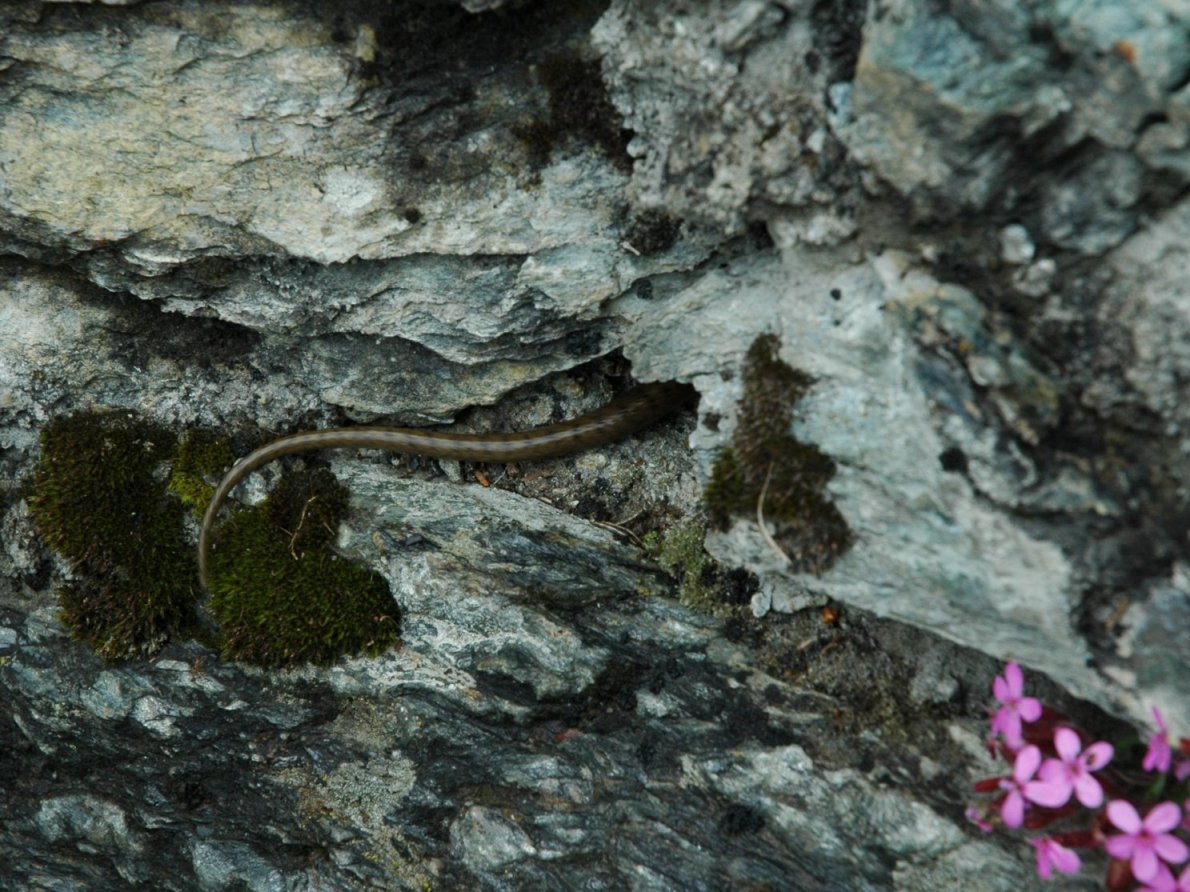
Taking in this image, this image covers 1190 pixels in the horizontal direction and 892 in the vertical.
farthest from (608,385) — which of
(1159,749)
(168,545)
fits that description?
(1159,749)

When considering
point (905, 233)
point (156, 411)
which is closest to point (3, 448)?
point (156, 411)

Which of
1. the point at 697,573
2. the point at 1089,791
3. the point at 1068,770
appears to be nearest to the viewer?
the point at 1089,791

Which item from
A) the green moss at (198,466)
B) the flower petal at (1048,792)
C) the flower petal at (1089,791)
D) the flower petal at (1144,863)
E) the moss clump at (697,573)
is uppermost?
the green moss at (198,466)

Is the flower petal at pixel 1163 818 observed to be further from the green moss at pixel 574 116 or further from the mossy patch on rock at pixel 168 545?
the mossy patch on rock at pixel 168 545

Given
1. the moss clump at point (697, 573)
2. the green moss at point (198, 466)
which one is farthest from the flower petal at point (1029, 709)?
the green moss at point (198, 466)

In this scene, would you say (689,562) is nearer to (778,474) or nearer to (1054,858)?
(778,474)

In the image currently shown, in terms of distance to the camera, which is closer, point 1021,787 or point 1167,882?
point 1167,882

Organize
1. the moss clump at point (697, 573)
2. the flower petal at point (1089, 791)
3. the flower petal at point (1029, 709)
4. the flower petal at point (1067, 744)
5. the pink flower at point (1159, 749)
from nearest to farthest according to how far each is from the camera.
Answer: the pink flower at point (1159, 749), the flower petal at point (1089, 791), the flower petal at point (1067, 744), the flower petal at point (1029, 709), the moss clump at point (697, 573)

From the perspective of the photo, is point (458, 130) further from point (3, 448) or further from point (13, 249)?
point (3, 448)

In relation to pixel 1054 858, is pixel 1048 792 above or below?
above
